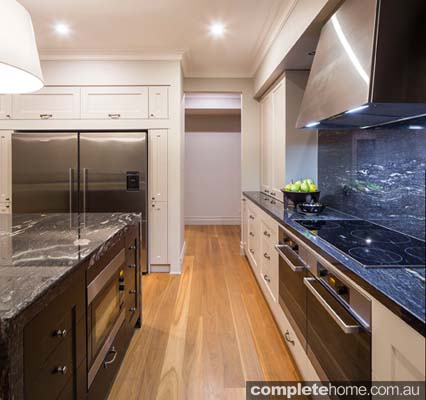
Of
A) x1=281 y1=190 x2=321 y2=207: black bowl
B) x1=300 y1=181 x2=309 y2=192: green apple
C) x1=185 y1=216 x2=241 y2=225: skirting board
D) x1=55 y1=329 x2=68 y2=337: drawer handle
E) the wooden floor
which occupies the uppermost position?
x1=300 y1=181 x2=309 y2=192: green apple

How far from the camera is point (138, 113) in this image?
12.6 ft

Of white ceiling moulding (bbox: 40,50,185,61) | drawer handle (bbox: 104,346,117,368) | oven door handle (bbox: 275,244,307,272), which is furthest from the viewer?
white ceiling moulding (bbox: 40,50,185,61)

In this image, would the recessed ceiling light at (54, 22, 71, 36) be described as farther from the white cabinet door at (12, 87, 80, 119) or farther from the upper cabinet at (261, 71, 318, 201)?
the upper cabinet at (261, 71, 318, 201)

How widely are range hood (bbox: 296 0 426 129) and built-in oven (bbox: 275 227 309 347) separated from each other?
0.82 meters

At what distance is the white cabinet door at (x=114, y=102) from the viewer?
3822mm

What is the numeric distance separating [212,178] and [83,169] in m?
3.82

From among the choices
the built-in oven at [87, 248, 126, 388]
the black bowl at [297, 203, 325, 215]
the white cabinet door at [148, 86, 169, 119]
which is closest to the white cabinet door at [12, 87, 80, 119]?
the white cabinet door at [148, 86, 169, 119]

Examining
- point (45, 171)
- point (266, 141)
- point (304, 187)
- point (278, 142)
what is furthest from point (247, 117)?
point (45, 171)

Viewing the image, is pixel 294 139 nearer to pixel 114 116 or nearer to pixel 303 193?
pixel 303 193

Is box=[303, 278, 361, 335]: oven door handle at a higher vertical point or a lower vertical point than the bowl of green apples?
lower

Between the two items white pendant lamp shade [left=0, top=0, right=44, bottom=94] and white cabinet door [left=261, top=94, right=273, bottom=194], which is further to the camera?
white cabinet door [left=261, top=94, right=273, bottom=194]

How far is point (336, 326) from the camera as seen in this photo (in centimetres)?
134

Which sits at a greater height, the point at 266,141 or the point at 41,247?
the point at 266,141

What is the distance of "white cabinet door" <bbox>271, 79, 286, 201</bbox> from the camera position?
3211 mm
